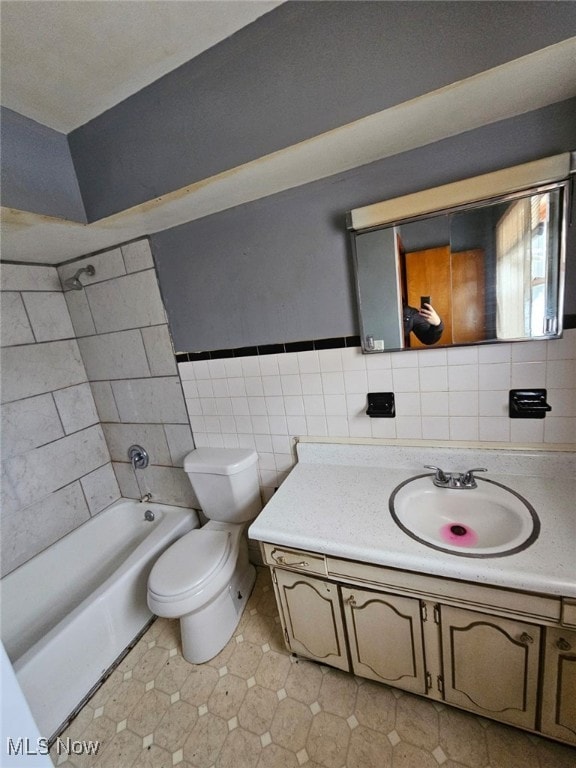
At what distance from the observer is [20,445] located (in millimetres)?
1690

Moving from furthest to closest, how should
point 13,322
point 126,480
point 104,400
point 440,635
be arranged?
point 126,480 → point 104,400 → point 13,322 → point 440,635

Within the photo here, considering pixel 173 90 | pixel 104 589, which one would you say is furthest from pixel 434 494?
pixel 173 90

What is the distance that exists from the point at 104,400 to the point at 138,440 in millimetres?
364

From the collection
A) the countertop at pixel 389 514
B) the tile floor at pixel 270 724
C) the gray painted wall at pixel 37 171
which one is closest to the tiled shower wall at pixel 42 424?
the gray painted wall at pixel 37 171

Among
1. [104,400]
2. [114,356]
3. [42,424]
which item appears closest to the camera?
[42,424]

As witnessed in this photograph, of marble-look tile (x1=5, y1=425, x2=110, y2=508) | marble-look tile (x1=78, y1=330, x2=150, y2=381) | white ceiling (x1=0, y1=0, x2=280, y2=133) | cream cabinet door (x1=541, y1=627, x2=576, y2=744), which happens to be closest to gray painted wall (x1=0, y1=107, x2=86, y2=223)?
A: white ceiling (x1=0, y1=0, x2=280, y2=133)

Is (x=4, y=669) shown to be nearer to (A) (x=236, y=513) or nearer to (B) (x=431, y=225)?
(A) (x=236, y=513)

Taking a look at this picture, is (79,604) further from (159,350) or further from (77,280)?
(77,280)

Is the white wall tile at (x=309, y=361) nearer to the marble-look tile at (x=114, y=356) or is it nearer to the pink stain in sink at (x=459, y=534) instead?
the pink stain in sink at (x=459, y=534)

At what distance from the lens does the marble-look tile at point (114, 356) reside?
5.99 ft

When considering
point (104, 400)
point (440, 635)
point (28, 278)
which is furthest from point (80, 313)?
point (440, 635)

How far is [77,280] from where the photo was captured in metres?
1.79

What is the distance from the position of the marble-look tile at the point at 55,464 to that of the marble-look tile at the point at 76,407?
5 centimetres

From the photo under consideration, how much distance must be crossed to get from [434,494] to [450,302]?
73 cm
